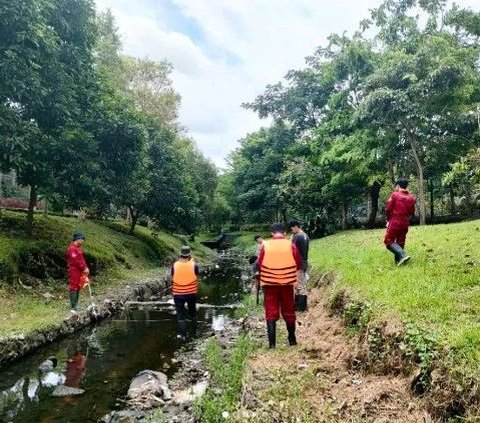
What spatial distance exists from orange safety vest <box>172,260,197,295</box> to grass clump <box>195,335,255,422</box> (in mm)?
2770

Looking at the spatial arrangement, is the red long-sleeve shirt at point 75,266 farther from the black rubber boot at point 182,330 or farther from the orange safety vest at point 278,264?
the orange safety vest at point 278,264

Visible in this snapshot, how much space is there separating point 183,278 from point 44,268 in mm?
7217

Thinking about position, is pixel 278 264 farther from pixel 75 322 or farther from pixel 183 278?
pixel 75 322

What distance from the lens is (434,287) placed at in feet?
29.4

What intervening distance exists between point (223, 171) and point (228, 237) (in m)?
12.5

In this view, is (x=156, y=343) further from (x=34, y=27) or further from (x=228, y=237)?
(x=228, y=237)

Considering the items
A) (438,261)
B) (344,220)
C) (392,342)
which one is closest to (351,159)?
(344,220)

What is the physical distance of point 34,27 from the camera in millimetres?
13805

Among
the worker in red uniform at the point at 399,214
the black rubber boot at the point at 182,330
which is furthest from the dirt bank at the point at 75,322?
the worker in red uniform at the point at 399,214

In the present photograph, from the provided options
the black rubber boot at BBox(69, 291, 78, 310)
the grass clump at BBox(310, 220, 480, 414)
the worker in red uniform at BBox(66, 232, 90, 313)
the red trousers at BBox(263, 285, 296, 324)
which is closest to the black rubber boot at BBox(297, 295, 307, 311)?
the grass clump at BBox(310, 220, 480, 414)

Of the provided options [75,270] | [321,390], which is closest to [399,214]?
[321,390]

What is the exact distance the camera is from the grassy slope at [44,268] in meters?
12.9

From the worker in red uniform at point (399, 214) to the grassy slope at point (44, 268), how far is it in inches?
388

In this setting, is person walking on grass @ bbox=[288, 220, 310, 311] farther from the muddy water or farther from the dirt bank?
the dirt bank
